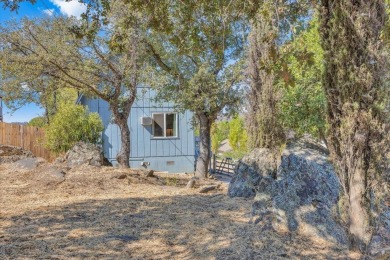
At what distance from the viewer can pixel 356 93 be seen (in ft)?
9.90

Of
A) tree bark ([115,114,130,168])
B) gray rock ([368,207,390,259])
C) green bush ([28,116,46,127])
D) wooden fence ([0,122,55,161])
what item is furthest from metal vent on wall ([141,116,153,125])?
gray rock ([368,207,390,259])

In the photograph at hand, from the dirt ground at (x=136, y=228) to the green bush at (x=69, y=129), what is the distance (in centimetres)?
481

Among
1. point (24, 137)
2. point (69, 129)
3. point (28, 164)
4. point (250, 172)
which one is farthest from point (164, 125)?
point (250, 172)

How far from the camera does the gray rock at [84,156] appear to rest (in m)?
9.72

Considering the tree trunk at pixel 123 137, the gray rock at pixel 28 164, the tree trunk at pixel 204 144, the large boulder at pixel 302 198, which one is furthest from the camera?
the tree trunk at pixel 204 144

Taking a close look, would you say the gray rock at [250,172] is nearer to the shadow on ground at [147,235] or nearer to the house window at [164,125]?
the shadow on ground at [147,235]

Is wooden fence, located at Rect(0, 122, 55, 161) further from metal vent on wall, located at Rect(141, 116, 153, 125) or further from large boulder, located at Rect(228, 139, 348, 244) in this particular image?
large boulder, located at Rect(228, 139, 348, 244)

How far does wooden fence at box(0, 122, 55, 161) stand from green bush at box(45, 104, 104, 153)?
1.34 metres

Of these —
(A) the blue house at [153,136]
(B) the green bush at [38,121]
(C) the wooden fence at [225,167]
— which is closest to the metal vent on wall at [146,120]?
(A) the blue house at [153,136]

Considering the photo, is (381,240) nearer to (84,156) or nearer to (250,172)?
(250,172)

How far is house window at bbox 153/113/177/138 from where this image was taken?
15406mm

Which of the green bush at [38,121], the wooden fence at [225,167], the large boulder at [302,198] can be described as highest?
the green bush at [38,121]

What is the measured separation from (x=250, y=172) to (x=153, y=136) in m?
9.45

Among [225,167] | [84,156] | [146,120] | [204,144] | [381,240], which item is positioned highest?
[146,120]
